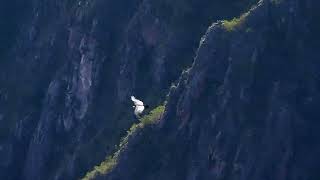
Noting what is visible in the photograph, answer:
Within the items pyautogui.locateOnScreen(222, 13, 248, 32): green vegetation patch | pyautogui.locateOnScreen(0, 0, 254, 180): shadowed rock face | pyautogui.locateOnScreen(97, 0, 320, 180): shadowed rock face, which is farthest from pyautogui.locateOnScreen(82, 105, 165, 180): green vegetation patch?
pyautogui.locateOnScreen(222, 13, 248, 32): green vegetation patch

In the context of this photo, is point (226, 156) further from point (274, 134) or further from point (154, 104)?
point (154, 104)

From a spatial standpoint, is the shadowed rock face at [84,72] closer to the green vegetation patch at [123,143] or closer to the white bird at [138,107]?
the white bird at [138,107]

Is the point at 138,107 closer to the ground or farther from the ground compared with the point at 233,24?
closer to the ground

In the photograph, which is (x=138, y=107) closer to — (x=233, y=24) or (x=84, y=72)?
(x=233, y=24)

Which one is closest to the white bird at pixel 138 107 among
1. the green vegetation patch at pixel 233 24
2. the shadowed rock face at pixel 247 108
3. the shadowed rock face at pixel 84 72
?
the shadowed rock face at pixel 84 72

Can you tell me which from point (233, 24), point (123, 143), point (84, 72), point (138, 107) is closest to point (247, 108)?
point (233, 24)

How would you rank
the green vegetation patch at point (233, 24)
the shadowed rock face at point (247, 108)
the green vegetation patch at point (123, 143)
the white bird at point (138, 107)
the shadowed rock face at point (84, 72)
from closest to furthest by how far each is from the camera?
the shadowed rock face at point (247, 108) < the green vegetation patch at point (233, 24) < the white bird at point (138, 107) < the green vegetation patch at point (123, 143) < the shadowed rock face at point (84, 72)
